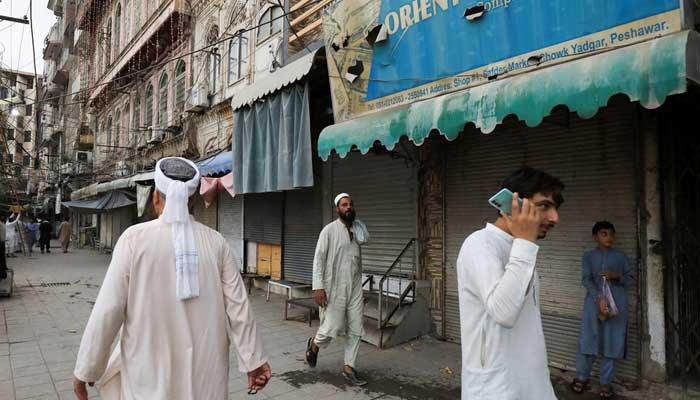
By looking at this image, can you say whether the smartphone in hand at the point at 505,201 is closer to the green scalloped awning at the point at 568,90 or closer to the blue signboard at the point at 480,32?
the green scalloped awning at the point at 568,90

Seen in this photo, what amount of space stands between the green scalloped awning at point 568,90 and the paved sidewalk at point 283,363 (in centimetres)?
260

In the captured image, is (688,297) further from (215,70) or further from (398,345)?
(215,70)

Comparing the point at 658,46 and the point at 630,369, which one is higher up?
the point at 658,46

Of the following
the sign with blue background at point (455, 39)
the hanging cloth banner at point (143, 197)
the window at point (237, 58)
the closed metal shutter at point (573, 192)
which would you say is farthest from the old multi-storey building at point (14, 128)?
the closed metal shutter at point (573, 192)

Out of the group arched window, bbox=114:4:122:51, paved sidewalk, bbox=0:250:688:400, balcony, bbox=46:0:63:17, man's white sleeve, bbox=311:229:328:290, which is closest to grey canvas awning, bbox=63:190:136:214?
arched window, bbox=114:4:122:51

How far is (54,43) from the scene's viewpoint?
3650 cm

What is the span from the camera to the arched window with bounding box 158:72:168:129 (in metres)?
17.1

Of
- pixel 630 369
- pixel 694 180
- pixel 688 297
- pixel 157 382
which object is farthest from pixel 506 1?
pixel 157 382

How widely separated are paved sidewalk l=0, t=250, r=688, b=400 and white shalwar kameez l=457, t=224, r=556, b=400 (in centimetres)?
286

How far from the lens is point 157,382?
2.23 metres

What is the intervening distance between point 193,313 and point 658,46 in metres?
3.42

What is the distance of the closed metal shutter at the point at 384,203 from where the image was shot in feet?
22.6

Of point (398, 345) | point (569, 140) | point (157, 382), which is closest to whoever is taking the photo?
point (157, 382)

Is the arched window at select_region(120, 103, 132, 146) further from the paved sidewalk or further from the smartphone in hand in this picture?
the smartphone in hand
